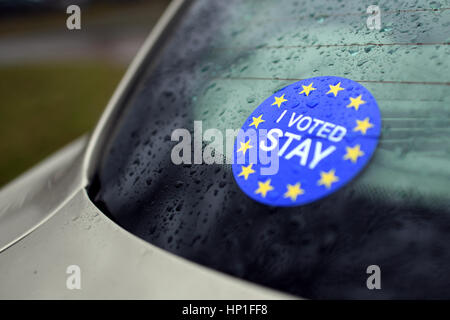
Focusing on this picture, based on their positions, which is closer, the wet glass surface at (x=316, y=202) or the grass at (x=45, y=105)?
the wet glass surface at (x=316, y=202)

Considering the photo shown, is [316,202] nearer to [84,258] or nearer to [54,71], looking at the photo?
[84,258]

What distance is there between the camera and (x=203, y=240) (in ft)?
3.60

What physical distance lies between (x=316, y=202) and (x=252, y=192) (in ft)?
0.53

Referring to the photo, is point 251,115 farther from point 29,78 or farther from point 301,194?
point 29,78

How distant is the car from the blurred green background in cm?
373

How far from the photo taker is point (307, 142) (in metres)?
1.08

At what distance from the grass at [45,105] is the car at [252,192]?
3676 mm

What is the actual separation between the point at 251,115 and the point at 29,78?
25.8ft

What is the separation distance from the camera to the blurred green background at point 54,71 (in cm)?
557

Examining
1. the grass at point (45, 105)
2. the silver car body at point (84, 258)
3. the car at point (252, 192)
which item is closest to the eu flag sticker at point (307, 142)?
the car at point (252, 192)

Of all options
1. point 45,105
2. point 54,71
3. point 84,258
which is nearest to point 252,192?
point 84,258

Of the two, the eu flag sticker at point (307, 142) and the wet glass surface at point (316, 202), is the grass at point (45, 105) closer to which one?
the wet glass surface at point (316, 202)

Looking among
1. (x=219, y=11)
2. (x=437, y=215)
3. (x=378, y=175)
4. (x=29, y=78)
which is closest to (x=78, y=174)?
(x=219, y=11)

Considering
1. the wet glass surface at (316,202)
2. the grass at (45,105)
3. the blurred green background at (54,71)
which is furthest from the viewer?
the blurred green background at (54,71)
